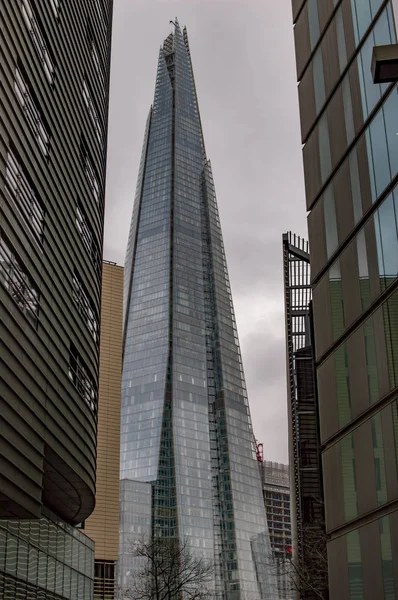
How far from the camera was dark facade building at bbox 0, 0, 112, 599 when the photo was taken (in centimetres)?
2319

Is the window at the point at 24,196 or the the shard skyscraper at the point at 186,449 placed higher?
the the shard skyscraper at the point at 186,449

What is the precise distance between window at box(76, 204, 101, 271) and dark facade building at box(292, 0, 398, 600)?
38.9 ft

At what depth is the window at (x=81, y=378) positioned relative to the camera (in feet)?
101

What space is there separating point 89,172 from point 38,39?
905 centimetres

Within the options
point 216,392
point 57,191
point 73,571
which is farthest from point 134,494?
point 57,191

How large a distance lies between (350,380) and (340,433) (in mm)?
1367

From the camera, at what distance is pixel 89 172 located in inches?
1427

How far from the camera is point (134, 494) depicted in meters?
168

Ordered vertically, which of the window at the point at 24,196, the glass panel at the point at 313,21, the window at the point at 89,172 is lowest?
the window at the point at 24,196

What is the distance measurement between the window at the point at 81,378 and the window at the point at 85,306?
2.06 meters

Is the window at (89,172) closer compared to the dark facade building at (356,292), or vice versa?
the dark facade building at (356,292)

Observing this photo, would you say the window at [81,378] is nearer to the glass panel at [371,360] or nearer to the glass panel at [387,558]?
the glass panel at [371,360]

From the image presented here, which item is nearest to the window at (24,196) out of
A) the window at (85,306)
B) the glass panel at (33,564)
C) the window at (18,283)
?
the window at (18,283)

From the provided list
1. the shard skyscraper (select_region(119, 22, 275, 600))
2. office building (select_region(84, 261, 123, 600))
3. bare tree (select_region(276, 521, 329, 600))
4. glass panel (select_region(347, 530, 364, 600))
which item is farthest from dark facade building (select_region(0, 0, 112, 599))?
the shard skyscraper (select_region(119, 22, 275, 600))
